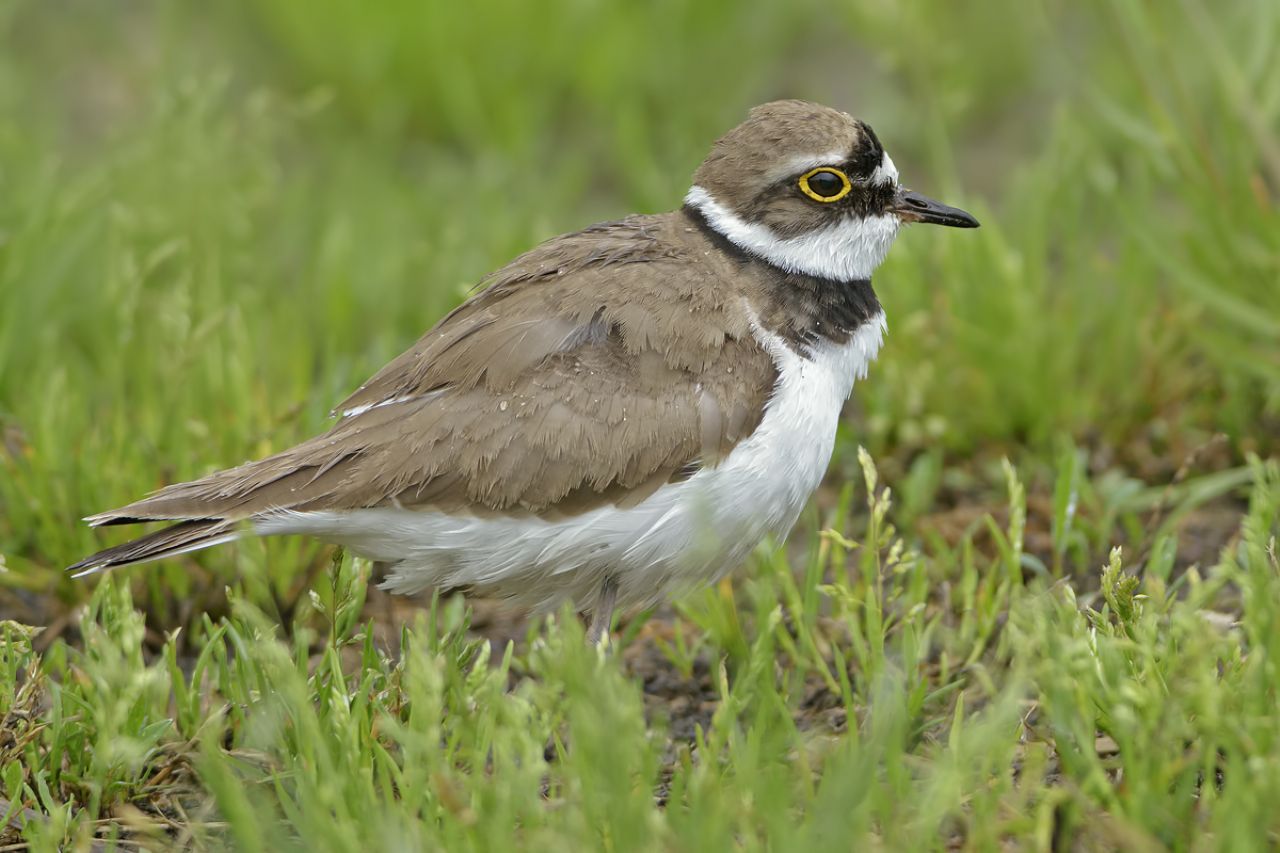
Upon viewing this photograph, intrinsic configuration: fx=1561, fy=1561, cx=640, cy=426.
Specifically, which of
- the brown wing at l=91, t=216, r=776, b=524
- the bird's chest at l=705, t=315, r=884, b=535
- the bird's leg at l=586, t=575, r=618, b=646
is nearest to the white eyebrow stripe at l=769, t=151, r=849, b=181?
the brown wing at l=91, t=216, r=776, b=524

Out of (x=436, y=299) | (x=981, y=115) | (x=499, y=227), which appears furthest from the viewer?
(x=981, y=115)

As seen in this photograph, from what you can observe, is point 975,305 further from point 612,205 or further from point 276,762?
point 276,762

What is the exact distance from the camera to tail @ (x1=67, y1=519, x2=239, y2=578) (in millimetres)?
3834

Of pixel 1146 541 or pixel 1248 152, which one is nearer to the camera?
pixel 1146 541

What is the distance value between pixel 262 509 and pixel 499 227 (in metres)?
3.11

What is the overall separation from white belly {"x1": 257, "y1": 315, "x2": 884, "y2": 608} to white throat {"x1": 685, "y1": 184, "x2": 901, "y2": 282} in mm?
317

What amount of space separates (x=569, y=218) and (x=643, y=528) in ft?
12.2

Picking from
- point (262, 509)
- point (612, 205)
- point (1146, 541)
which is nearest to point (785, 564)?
point (1146, 541)

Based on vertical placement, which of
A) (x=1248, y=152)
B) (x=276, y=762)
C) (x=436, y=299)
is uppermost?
(x=1248, y=152)

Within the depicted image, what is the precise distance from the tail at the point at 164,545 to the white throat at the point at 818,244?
162cm

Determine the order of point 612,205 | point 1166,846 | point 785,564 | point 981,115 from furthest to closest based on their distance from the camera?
point 981,115, point 612,205, point 785,564, point 1166,846

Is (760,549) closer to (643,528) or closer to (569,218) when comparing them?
(643,528)

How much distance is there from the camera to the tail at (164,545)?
12.6 feet

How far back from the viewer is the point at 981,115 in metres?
8.55
